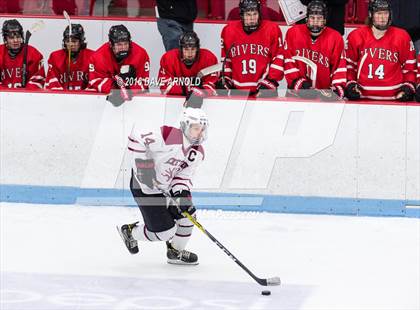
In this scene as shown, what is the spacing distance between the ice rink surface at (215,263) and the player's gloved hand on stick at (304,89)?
2.49 ft

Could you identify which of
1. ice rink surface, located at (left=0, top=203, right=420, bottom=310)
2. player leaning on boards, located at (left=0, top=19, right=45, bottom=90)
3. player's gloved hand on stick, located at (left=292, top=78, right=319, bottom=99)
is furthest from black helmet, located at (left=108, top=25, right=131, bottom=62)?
A: player's gloved hand on stick, located at (left=292, top=78, right=319, bottom=99)

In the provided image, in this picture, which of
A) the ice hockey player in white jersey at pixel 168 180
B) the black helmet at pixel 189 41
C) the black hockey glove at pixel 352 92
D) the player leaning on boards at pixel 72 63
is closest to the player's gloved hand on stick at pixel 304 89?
the black hockey glove at pixel 352 92

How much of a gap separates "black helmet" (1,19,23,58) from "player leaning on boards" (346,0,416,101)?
229 cm

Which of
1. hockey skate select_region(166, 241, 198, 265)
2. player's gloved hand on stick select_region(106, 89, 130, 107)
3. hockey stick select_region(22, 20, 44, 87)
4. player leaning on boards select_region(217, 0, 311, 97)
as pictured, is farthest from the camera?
hockey stick select_region(22, 20, 44, 87)

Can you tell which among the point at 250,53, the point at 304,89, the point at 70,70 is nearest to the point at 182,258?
the point at 304,89

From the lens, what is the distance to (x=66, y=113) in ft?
25.3

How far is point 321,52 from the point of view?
303 inches

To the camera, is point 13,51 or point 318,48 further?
point 13,51

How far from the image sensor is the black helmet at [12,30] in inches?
325

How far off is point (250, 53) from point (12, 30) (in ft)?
5.50

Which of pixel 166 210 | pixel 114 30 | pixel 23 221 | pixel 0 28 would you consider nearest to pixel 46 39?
pixel 0 28

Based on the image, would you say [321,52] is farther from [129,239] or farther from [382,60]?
[129,239]

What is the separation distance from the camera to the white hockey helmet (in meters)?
6.08

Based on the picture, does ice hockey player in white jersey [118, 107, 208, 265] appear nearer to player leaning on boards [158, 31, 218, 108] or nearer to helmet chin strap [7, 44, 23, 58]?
A: player leaning on boards [158, 31, 218, 108]
